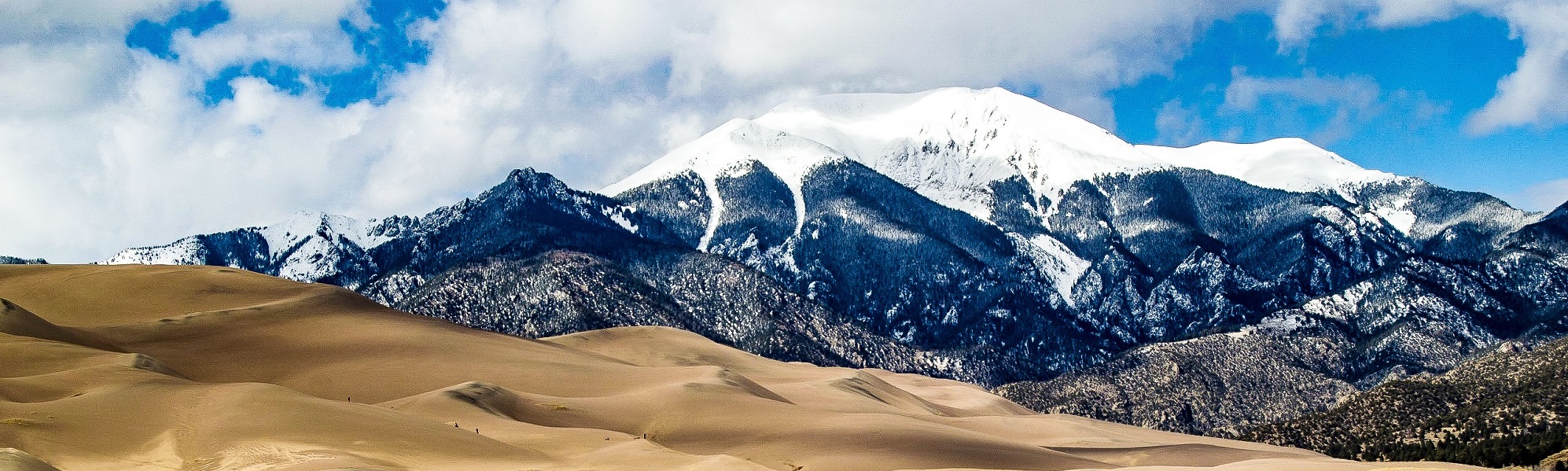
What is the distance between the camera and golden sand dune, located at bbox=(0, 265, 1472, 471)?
204 feet

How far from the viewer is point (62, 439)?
58781mm

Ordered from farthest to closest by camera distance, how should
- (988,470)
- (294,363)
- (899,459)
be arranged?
(294,363)
(899,459)
(988,470)

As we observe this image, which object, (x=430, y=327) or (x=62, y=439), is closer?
(x=62, y=439)

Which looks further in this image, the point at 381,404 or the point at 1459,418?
the point at 1459,418

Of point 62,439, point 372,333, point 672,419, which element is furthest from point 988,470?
point 372,333

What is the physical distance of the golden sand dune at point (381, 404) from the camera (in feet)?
204

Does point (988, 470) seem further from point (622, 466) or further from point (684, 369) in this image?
point (684, 369)

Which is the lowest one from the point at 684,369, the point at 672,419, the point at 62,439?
the point at 62,439

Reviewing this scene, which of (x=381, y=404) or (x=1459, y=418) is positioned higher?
(x=1459, y=418)

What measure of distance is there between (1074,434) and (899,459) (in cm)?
5209

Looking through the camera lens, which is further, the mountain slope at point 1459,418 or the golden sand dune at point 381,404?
the mountain slope at point 1459,418

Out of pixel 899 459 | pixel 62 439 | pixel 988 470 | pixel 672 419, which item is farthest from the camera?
pixel 672 419

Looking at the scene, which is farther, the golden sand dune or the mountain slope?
the mountain slope

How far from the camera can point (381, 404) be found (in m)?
88.4
